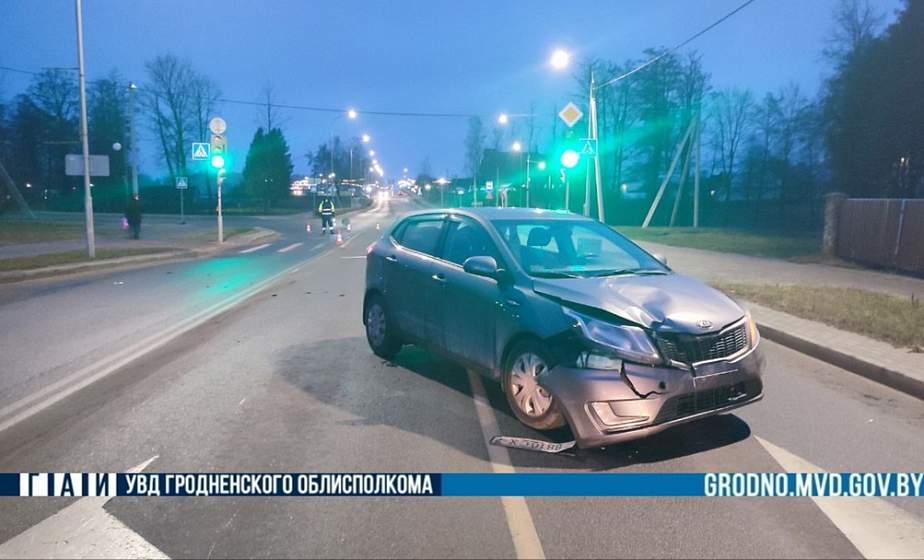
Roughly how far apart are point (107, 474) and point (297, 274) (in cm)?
1277

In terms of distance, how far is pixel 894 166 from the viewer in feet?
105

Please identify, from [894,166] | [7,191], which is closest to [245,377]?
[894,166]

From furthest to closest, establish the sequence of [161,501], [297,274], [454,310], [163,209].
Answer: [163,209], [297,274], [454,310], [161,501]

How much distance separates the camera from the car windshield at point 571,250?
5.73 meters

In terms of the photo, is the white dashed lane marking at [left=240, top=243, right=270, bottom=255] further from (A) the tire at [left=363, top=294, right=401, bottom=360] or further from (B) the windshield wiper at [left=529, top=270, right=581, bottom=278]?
(B) the windshield wiper at [left=529, top=270, right=581, bottom=278]

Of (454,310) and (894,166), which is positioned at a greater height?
(894,166)

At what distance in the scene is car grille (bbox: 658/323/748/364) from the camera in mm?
4539

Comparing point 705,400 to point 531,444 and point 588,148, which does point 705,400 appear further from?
point 588,148

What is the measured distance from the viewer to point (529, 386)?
5.12 m

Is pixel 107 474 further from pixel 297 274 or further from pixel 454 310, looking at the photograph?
pixel 297 274

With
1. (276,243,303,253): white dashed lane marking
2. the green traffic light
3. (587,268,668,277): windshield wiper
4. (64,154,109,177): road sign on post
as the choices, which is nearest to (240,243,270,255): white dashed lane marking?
(276,243,303,253): white dashed lane marking

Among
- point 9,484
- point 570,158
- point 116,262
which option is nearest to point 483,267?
point 9,484

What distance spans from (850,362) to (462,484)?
5.15 metres

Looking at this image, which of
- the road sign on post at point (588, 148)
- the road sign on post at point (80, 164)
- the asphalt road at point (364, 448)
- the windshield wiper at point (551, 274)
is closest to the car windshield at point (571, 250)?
the windshield wiper at point (551, 274)
